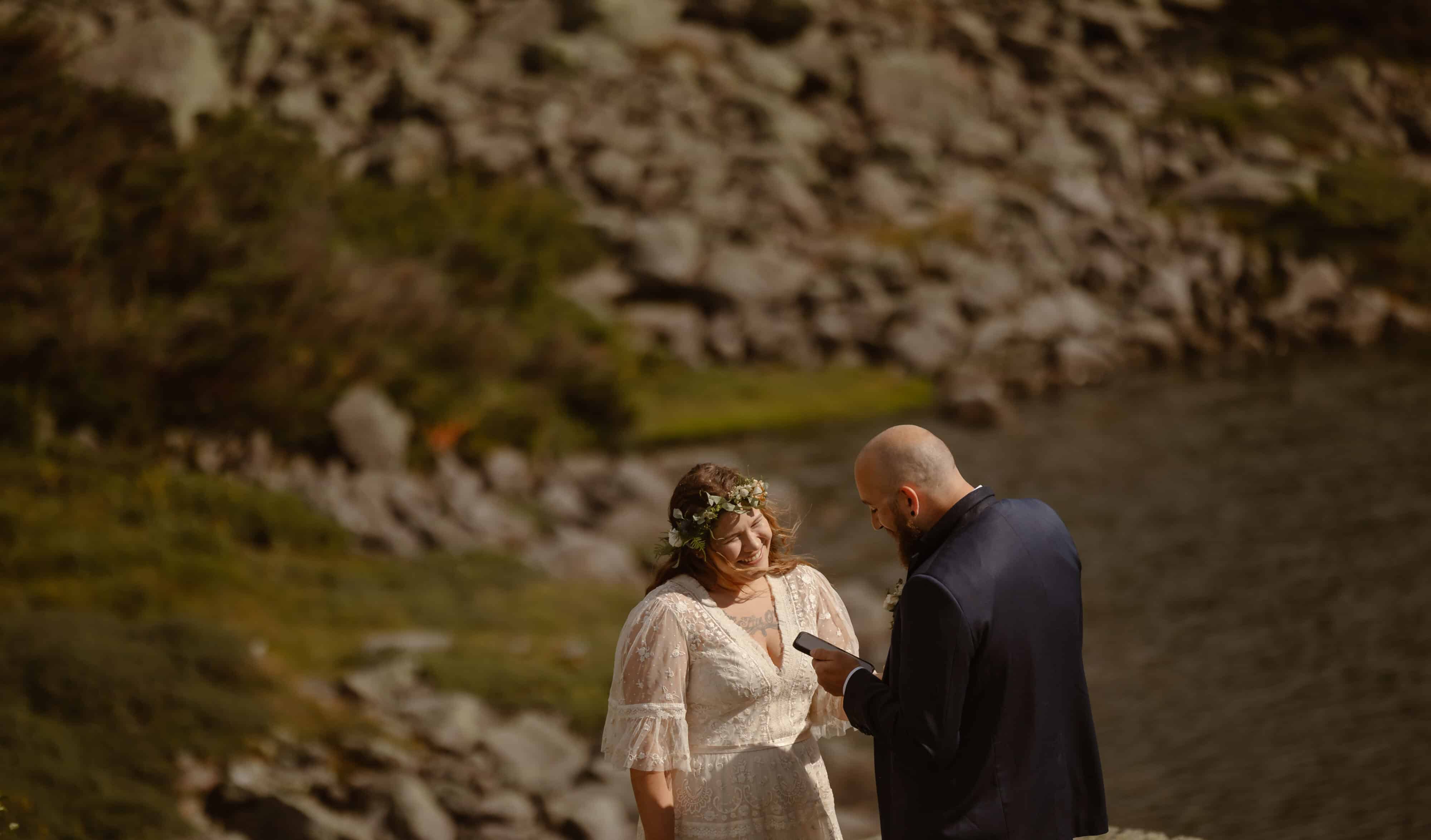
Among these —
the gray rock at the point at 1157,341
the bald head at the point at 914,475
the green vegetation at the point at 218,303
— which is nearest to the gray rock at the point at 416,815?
the bald head at the point at 914,475

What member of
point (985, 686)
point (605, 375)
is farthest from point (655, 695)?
point (605, 375)

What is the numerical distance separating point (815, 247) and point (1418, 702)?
24.9 metres

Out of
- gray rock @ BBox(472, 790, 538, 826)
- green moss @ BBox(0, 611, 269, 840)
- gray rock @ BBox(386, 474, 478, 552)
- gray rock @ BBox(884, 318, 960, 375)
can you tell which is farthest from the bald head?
gray rock @ BBox(884, 318, 960, 375)

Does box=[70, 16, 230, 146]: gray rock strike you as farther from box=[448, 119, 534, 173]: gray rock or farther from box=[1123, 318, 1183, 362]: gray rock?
box=[1123, 318, 1183, 362]: gray rock

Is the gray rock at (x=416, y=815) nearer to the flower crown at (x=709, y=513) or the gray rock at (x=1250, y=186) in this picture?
the flower crown at (x=709, y=513)

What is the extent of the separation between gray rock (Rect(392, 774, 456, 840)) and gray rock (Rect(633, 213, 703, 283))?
2321 cm

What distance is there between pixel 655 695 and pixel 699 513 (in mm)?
561

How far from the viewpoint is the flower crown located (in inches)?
177

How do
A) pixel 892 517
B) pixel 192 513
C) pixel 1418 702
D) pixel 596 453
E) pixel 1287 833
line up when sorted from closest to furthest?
pixel 892 517 < pixel 1287 833 < pixel 1418 702 < pixel 192 513 < pixel 596 453

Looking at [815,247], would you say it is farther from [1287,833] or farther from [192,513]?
[1287,833]

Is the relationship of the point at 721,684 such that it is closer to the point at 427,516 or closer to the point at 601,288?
the point at 427,516

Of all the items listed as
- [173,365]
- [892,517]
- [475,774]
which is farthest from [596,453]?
[892,517]

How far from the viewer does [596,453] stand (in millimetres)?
23141

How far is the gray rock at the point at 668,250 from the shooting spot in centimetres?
3256
